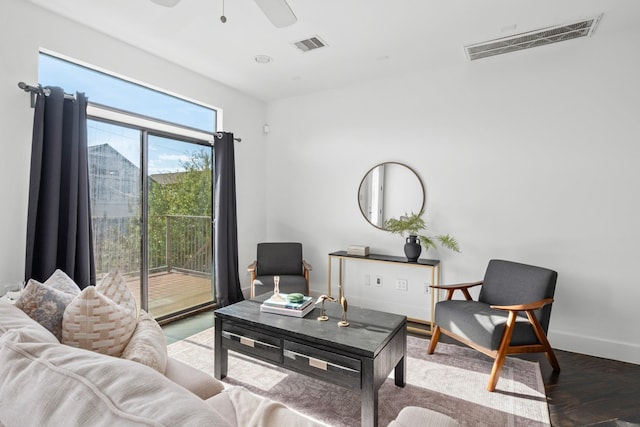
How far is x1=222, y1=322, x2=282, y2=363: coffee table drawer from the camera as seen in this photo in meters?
2.22

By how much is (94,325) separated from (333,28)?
273 cm

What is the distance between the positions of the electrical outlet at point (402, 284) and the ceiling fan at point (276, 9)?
2913 millimetres

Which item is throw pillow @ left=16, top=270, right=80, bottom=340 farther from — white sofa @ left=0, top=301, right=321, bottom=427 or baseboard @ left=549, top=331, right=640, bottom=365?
baseboard @ left=549, top=331, right=640, bottom=365

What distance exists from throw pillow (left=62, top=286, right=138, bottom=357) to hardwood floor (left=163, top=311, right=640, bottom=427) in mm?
2439

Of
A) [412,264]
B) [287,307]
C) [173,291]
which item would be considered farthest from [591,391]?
[173,291]

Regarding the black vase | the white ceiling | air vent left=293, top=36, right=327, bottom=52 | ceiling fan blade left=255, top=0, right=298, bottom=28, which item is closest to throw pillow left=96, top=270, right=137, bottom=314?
ceiling fan blade left=255, top=0, right=298, bottom=28

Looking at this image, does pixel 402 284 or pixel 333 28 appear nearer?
pixel 333 28

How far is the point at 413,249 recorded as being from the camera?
3518mm

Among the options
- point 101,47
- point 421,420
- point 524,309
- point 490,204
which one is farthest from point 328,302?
point 101,47

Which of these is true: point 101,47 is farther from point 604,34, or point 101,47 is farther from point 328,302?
point 604,34

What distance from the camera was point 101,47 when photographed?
2969 millimetres

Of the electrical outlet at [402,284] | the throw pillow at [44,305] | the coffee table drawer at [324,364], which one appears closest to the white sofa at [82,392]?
the throw pillow at [44,305]

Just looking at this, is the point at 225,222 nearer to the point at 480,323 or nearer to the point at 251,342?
the point at 251,342

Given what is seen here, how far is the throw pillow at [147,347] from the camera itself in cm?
136
